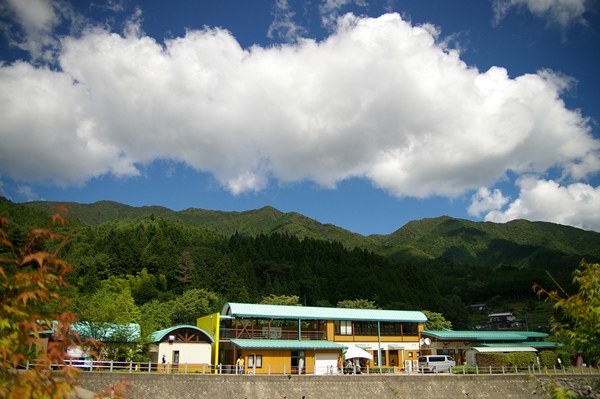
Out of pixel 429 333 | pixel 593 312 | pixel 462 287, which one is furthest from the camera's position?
pixel 462 287

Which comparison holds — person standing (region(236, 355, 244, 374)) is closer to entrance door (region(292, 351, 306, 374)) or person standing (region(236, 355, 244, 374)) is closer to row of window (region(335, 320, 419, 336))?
entrance door (region(292, 351, 306, 374))

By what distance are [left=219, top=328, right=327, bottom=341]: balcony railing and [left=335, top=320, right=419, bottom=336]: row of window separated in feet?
6.08

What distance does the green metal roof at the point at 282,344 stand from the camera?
1405 inches

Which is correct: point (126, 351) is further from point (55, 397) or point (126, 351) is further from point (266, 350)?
point (55, 397)

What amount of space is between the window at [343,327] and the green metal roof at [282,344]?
113 inches

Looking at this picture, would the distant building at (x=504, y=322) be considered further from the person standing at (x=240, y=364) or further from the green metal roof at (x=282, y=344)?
the person standing at (x=240, y=364)

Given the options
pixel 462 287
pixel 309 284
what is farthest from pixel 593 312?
pixel 462 287

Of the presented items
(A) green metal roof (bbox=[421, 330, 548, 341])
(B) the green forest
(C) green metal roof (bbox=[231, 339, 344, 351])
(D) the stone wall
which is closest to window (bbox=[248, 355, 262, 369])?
(C) green metal roof (bbox=[231, 339, 344, 351])

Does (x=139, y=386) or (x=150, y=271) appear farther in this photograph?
(x=150, y=271)

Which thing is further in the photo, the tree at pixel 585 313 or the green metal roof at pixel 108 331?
the green metal roof at pixel 108 331

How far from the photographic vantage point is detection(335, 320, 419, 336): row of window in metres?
42.1

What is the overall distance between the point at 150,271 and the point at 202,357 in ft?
191

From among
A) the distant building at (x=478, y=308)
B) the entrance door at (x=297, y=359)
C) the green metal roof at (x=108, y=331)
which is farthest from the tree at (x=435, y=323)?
the distant building at (x=478, y=308)

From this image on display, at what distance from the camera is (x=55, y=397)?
15.3 feet
